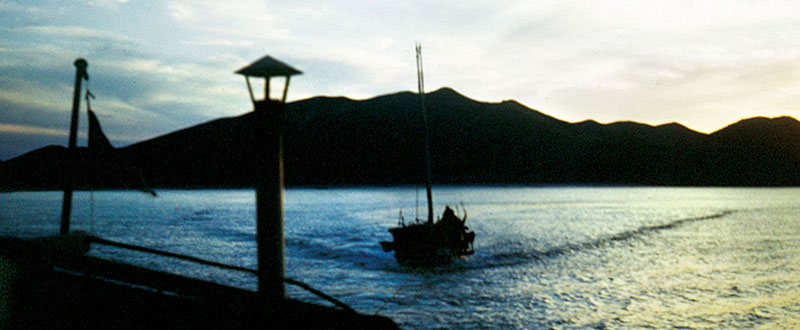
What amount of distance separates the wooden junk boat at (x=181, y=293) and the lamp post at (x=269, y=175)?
0.01 meters

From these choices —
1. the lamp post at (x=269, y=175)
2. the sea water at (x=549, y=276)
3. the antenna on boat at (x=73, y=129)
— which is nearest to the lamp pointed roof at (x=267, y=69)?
the lamp post at (x=269, y=175)

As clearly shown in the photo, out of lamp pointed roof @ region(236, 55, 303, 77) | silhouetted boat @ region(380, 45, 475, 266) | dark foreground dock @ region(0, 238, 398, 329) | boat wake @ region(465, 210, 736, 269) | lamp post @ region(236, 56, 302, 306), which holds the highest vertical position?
lamp pointed roof @ region(236, 55, 303, 77)

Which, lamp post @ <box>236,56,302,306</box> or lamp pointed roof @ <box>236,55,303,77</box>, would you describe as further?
lamp pointed roof @ <box>236,55,303,77</box>

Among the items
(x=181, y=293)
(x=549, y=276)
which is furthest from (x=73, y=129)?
(x=549, y=276)

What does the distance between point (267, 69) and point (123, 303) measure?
459cm

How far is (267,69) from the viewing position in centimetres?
703

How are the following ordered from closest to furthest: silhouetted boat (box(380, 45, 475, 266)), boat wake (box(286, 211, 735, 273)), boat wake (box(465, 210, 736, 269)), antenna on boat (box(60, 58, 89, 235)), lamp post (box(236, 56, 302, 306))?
lamp post (box(236, 56, 302, 306)) → antenna on boat (box(60, 58, 89, 235)) → silhouetted boat (box(380, 45, 475, 266)) → boat wake (box(286, 211, 735, 273)) → boat wake (box(465, 210, 736, 269))

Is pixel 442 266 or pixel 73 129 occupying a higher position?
pixel 73 129

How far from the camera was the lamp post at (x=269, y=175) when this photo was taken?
671 cm

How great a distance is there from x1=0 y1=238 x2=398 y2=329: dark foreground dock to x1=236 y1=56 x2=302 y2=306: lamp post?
35cm

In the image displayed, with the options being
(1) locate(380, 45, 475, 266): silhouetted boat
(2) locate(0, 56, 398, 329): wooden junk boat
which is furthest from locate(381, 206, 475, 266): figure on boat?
(2) locate(0, 56, 398, 329): wooden junk boat

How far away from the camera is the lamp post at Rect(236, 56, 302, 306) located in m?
6.71

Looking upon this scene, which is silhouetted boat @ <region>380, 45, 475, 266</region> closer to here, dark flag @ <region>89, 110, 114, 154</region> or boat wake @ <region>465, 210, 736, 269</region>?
boat wake @ <region>465, 210, 736, 269</region>

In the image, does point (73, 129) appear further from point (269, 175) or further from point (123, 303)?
point (269, 175)
